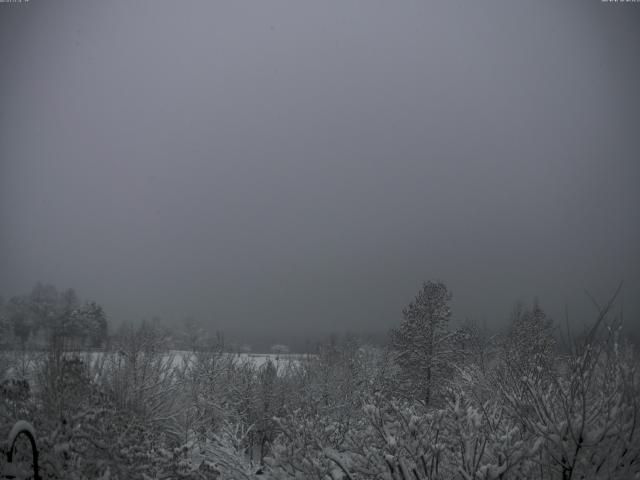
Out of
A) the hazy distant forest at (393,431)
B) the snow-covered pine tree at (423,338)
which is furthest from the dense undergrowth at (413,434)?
the snow-covered pine tree at (423,338)

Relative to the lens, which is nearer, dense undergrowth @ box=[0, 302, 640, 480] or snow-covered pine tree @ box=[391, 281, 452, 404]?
dense undergrowth @ box=[0, 302, 640, 480]

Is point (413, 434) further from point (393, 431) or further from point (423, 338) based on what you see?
point (423, 338)

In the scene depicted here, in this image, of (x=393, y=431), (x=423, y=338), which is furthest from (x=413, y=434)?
(x=423, y=338)

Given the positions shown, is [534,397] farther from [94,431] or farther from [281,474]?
[94,431]

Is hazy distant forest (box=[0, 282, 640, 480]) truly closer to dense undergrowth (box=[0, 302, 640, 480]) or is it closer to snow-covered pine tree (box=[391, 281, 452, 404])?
dense undergrowth (box=[0, 302, 640, 480])

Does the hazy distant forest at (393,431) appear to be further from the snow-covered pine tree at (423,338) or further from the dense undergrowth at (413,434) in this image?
the snow-covered pine tree at (423,338)

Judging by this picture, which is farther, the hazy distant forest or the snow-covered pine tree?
the snow-covered pine tree

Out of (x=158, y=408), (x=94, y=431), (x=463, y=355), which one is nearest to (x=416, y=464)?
(x=94, y=431)

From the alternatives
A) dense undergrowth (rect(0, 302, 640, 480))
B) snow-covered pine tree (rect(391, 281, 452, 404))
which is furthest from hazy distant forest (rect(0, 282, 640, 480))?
snow-covered pine tree (rect(391, 281, 452, 404))

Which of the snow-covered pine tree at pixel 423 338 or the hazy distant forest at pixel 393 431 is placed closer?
the hazy distant forest at pixel 393 431

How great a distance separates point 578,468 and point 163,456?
30.0 feet

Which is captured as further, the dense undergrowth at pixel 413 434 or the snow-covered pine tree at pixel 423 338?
the snow-covered pine tree at pixel 423 338

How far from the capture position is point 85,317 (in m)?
59.9

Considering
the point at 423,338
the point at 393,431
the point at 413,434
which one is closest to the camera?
the point at 413,434
